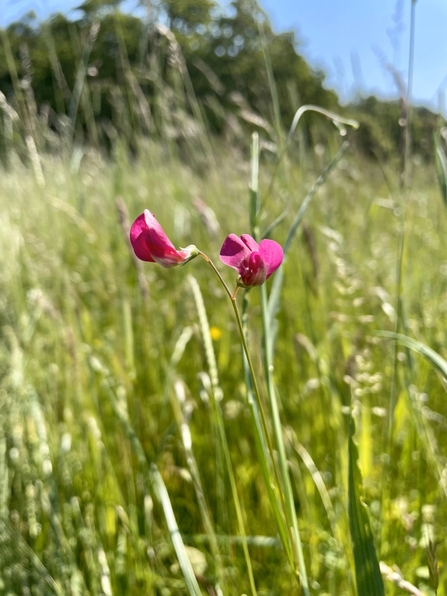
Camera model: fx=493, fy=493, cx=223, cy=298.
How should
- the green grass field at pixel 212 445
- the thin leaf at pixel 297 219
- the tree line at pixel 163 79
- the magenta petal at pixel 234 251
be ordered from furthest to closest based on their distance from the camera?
the tree line at pixel 163 79 → the green grass field at pixel 212 445 → the thin leaf at pixel 297 219 → the magenta petal at pixel 234 251

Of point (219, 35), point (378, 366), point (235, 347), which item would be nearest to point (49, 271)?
point (235, 347)

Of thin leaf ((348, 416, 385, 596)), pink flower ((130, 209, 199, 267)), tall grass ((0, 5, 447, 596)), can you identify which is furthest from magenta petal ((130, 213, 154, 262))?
thin leaf ((348, 416, 385, 596))

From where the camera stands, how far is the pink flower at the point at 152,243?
0.41 metres

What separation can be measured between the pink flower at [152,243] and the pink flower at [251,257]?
0.10 ft

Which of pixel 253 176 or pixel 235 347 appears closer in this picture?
pixel 253 176

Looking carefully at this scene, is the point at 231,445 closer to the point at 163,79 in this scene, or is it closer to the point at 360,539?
the point at 360,539

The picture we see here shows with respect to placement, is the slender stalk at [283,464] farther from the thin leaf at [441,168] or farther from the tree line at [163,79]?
the tree line at [163,79]

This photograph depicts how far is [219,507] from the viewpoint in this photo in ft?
3.02

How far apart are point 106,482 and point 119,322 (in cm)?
54

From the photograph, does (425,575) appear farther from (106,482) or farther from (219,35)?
(219,35)

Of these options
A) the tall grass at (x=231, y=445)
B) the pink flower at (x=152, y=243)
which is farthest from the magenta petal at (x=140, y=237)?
the tall grass at (x=231, y=445)

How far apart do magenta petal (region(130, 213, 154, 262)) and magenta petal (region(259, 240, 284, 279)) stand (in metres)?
0.10

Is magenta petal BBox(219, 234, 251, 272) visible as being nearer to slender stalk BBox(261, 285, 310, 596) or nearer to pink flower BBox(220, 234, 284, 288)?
pink flower BBox(220, 234, 284, 288)

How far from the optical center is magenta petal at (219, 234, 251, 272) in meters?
0.40
